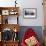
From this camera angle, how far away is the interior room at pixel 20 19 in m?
5.53

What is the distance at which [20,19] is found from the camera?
568 cm

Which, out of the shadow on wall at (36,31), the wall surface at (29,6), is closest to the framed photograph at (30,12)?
the wall surface at (29,6)

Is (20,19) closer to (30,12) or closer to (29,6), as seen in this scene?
(30,12)

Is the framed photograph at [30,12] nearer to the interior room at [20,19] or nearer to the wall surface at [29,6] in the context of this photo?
the interior room at [20,19]

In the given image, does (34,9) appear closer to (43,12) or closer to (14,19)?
(43,12)

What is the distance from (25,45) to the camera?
5.19 metres

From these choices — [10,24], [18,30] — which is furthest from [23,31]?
[10,24]

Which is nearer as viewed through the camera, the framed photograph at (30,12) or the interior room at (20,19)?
the interior room at (20,19)

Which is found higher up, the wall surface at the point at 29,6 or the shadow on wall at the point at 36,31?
the wall surface at the point at 29,6

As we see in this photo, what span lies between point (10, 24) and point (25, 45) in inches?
37.7

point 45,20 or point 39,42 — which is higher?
point 45,20

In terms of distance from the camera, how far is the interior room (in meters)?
5.53

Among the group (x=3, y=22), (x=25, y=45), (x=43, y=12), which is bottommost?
(x=25, y=45)

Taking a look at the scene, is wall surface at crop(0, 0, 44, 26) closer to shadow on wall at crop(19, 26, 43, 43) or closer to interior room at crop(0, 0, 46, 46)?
interior room at crop(0, 0, 46, 46)
